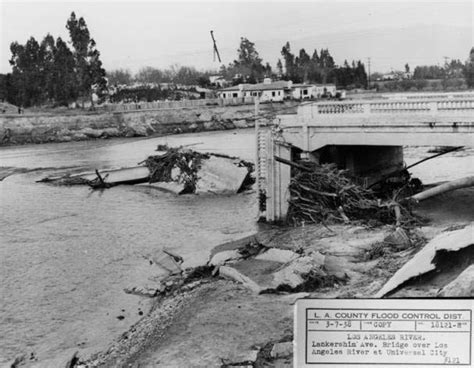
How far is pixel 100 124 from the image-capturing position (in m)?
54.0

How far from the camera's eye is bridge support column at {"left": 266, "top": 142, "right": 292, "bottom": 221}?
1600 cm

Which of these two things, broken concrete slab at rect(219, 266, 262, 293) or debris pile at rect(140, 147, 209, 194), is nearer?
broken concrete slab at rect(219, 266, 262, 293)

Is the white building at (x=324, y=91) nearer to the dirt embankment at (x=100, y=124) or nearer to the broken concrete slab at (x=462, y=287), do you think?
the dirt embankment at (x=100, y=124)

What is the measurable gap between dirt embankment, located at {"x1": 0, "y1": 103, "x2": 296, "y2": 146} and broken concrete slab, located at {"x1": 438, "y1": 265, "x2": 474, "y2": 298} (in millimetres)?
45950

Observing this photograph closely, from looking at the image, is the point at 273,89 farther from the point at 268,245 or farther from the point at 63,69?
the point at 268,245

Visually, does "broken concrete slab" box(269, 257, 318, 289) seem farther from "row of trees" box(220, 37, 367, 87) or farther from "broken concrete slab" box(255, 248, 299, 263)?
"row of trees" box(220, 37, 367, 87)

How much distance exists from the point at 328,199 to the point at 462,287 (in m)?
8.83

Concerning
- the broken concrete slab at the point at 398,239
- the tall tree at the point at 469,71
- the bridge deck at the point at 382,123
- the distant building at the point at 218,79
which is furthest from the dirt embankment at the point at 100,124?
the broken concrete slab at the point at 398,239

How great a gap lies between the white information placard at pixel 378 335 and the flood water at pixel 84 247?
4.81 meters

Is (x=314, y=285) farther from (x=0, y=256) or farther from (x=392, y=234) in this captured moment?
(x=0, y=256)

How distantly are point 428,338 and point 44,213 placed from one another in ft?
56.5

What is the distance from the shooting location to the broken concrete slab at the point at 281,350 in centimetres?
732

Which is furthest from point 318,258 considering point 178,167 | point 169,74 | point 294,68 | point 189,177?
point 169,74

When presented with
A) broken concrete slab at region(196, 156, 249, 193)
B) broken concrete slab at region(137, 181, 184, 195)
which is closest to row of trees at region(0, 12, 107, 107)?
broken concrete slab at region(137, 181, 184, 195)
